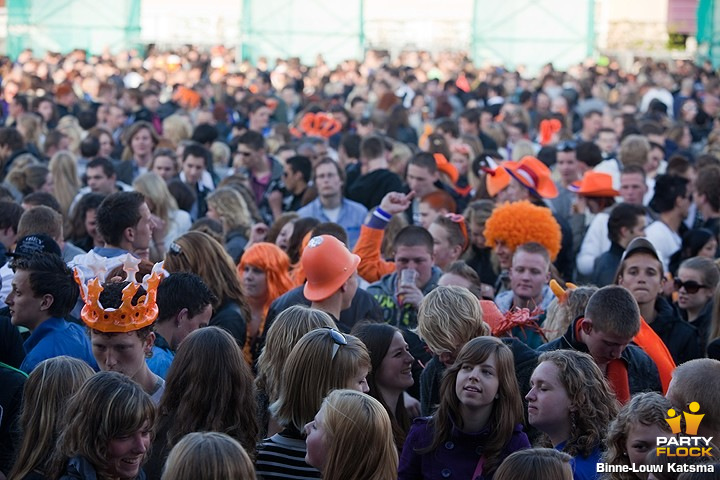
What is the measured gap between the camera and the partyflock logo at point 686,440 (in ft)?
12.7

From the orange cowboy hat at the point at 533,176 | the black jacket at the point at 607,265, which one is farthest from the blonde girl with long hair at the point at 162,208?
the black jacket at the point at 607,265

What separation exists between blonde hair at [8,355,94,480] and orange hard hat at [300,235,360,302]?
6.12 feet

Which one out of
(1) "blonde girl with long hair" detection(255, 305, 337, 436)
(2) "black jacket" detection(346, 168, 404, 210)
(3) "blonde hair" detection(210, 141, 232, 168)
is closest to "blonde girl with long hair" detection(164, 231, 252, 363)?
(1) "blonde girl with long hair" detection(255, 305, 337, 436)

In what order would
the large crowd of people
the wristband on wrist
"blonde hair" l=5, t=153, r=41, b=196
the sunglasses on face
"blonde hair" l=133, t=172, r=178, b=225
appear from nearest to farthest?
the large crowd of people → the wristband on wrist → the sunglasses on face → "blonde hair" l=133, t=172, r=178, b=225 → "blonde hair" l=5, t=153, r=41, b=196

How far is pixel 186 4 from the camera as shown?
5031cm

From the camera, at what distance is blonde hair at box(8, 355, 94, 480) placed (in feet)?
13.9

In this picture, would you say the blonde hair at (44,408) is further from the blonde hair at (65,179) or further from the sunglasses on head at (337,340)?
the blonde hair at (65,179)

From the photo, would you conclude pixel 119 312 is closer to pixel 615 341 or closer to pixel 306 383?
pixel 306 383

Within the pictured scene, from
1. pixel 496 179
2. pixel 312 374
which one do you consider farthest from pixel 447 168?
pixel 312 374

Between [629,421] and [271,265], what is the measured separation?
3.37 meters

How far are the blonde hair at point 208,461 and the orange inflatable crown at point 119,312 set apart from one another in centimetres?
153

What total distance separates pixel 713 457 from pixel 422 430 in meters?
1.26

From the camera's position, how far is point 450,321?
5391mm

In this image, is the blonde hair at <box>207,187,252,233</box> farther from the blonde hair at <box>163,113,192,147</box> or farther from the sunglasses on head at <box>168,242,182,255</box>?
the blonde hair at <box>163,113,192,147</box>
